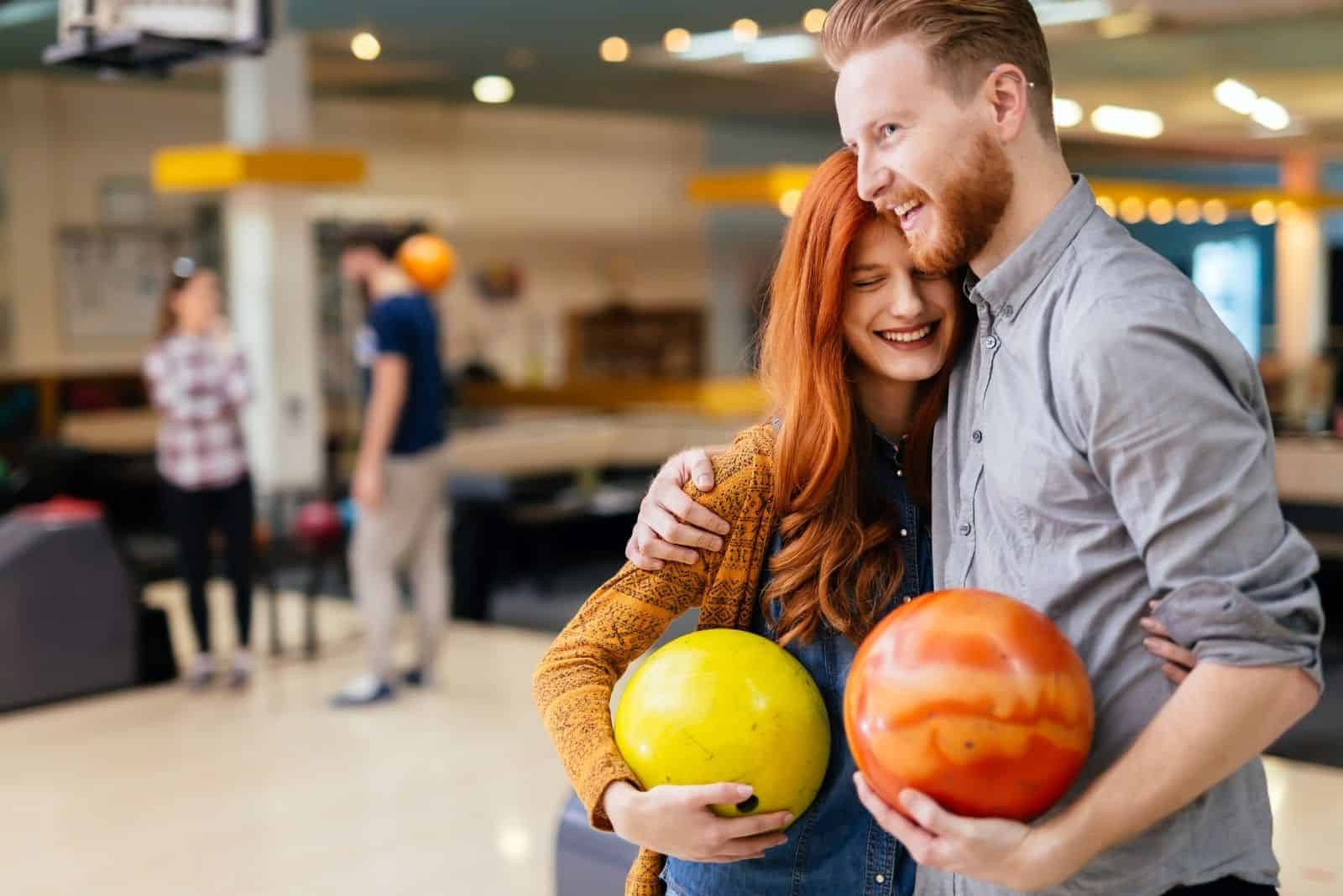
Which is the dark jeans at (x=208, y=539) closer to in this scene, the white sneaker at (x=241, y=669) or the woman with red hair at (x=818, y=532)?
the white sneaker at (x=241, y=669)

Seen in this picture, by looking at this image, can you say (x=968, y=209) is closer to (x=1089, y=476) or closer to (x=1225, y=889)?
(x=1089, y=476)

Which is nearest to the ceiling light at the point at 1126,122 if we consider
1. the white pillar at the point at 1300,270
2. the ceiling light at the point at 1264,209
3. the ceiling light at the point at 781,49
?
the ceiling light at the point at 1264,209

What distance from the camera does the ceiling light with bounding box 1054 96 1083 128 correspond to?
11802 mm

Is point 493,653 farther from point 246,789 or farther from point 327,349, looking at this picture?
point 327,349

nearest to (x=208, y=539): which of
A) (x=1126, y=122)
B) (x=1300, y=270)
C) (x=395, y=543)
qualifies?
(x=395, y=543)

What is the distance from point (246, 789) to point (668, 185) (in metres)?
12.4

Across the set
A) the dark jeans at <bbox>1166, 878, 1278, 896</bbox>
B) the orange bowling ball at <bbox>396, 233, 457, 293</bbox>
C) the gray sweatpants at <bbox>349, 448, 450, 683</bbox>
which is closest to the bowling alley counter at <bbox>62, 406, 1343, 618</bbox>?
the orange bowling ball at <bbox>396, 233, 457, 293</bbox>

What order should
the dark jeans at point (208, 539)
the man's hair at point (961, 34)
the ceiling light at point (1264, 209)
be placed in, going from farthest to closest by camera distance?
the ceiling light at point (1264, 209), the dark jeans at point (208, 539), the man's hair at point (961, 34)

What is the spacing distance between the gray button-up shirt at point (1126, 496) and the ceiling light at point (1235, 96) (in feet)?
37.2

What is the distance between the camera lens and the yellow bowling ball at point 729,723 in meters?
1.46

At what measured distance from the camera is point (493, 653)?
6797 millimetres

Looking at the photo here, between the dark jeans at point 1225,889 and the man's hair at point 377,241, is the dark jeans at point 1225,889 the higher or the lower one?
the lower one

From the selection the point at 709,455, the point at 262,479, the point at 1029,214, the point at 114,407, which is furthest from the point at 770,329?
the point at 114,407

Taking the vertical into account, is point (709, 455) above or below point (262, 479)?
above
